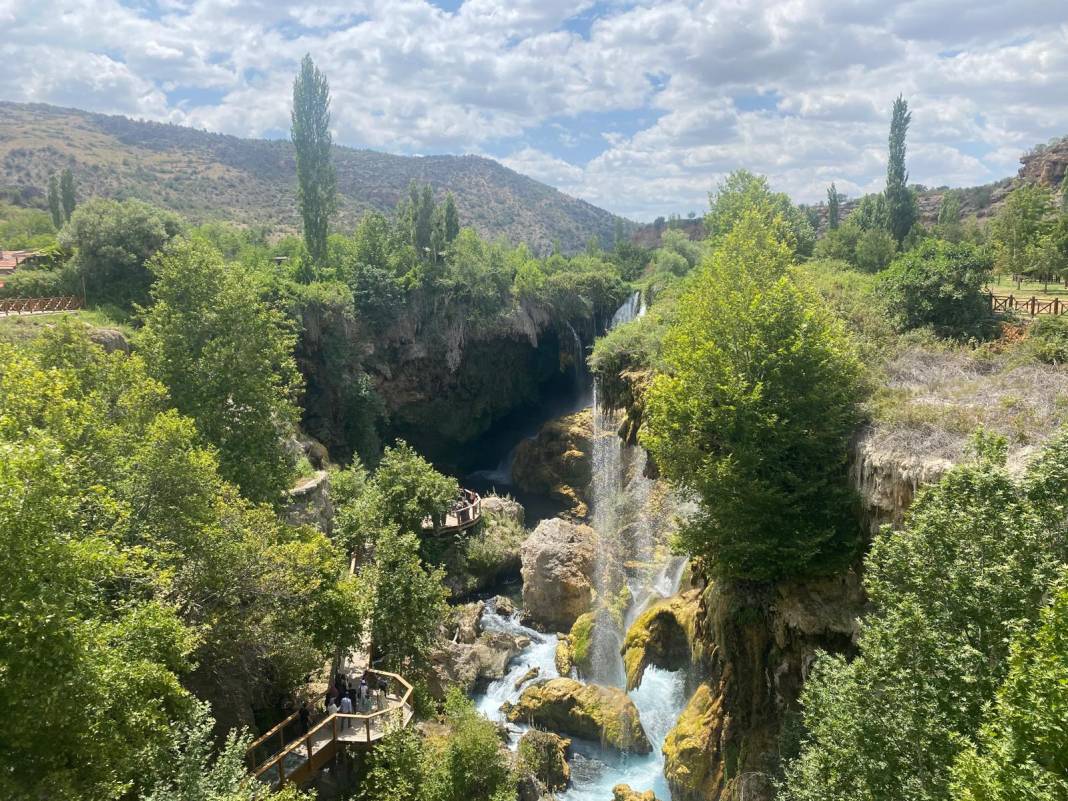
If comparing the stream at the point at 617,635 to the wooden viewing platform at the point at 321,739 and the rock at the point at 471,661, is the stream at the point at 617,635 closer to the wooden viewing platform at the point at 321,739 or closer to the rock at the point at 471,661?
the rock at the point at 471,661

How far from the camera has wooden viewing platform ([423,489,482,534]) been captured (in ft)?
97.0

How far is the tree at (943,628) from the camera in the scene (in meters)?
8.42

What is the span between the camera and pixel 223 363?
22.8m

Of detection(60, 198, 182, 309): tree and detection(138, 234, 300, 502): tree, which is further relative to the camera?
detection(60, 198, 182, 309): tree

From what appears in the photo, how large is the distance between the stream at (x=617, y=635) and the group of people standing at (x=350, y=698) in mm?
5741

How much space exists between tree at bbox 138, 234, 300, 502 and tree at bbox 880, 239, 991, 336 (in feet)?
71.5

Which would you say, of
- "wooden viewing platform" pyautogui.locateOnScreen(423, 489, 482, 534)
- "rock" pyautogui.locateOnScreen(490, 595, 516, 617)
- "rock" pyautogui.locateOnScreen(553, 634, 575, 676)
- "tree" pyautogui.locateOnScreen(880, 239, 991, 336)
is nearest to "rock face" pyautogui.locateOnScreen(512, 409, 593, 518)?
"wooden viewing platform" pyautogui.locateOnScreen(423, 489, 482, 534)

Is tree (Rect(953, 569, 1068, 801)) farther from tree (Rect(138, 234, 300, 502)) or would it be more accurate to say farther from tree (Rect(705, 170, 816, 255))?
tree (Rect(705, 170, 816, 255))

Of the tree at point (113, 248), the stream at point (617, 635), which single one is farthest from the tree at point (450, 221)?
the stream at point (617, 635)

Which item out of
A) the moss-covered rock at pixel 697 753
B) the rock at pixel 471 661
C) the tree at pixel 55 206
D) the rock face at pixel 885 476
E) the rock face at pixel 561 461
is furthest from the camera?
the tree at pixel 55 206

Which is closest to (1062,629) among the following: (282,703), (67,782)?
(67,782)

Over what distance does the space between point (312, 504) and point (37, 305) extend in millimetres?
16688

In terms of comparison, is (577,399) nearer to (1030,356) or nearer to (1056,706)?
(1030,356)

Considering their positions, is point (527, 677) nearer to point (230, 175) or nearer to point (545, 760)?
point (545, 760)
